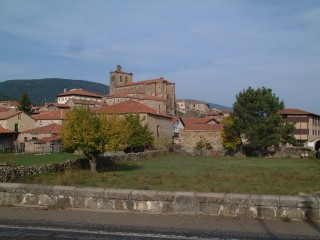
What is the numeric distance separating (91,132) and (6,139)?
33.1 metres

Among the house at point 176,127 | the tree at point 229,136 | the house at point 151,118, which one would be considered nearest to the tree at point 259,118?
the tree at point 229,136

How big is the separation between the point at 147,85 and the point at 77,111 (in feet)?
282

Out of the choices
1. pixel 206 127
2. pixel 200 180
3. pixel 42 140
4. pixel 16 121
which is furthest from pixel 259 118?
pixel 16 121

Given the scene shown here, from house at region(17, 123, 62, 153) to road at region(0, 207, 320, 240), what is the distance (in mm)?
44495

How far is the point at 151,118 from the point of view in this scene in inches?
2261

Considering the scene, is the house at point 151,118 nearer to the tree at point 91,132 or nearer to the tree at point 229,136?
the tree at point 229,136

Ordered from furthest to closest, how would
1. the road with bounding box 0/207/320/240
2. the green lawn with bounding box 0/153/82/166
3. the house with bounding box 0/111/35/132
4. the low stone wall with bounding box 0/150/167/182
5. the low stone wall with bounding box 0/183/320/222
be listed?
the house with bounding box 0/111/35/132
the green lawn with bounding box 0/153/82/166
the low stone wall with bounding box 0/150/167/182
the low stone wall with bounding box 0/183/320/222
the road with bounding box 0/207/320/240

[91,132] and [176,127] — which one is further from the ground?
[176,127]

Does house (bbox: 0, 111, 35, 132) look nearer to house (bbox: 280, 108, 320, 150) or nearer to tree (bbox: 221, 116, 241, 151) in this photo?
tree (bbox: 221, 116, 241, 151)

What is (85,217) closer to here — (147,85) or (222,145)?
(222,145)

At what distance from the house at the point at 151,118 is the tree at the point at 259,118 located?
12.4 meters

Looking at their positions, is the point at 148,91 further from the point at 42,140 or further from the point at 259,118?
the point at 42,140

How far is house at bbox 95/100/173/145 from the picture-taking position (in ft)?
182

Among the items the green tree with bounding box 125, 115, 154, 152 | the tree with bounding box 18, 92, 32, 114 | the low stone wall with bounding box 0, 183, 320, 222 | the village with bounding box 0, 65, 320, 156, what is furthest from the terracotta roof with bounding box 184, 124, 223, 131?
the low stone wall with bounding box 0, 183, 320, 222
